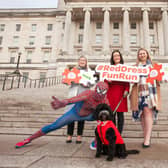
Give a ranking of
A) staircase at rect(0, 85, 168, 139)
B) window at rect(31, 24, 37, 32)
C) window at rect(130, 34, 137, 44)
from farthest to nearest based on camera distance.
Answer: window at rect(31, 24, 37, 32)
window at rect(130, 34, 137, 44)
staircase at rect(0, 85, 168, 139)

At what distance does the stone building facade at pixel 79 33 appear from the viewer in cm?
3097

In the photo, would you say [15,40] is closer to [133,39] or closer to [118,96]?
[133,39]

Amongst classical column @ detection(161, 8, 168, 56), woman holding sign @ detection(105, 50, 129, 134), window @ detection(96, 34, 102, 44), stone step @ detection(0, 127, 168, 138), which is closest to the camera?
woman holding sign @ detection(105, 50, 129, 134)

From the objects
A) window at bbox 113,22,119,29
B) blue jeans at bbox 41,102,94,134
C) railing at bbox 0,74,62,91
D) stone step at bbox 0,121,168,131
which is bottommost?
stone step at bbox 0,121,168,131

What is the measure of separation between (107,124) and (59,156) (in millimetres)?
963

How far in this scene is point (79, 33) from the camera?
121 feet

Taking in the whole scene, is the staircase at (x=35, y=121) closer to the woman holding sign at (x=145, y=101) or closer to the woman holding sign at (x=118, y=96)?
the woman holding sign at (x=145, y=101)

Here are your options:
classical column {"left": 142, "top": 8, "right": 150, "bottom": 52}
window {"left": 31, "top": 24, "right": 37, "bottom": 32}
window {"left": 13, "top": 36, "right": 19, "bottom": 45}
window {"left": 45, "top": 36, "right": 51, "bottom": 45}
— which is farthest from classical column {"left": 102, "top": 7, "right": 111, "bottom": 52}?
window {"left": 13, "top": 36, "right": 19, "bottom": 45}

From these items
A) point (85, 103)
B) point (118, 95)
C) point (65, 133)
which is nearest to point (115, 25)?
point (65, 133)

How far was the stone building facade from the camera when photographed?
3097 centimetres

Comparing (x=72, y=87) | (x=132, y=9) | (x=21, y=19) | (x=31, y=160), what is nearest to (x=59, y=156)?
(x=31, y=160)

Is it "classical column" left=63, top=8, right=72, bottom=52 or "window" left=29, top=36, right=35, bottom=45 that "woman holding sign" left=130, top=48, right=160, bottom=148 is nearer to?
"classical column" left=63, top=8, right=72, bottom=52

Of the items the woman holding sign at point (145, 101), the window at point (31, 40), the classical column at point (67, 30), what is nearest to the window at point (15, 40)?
the window at point (31, 40)

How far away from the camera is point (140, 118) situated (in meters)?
3.84
